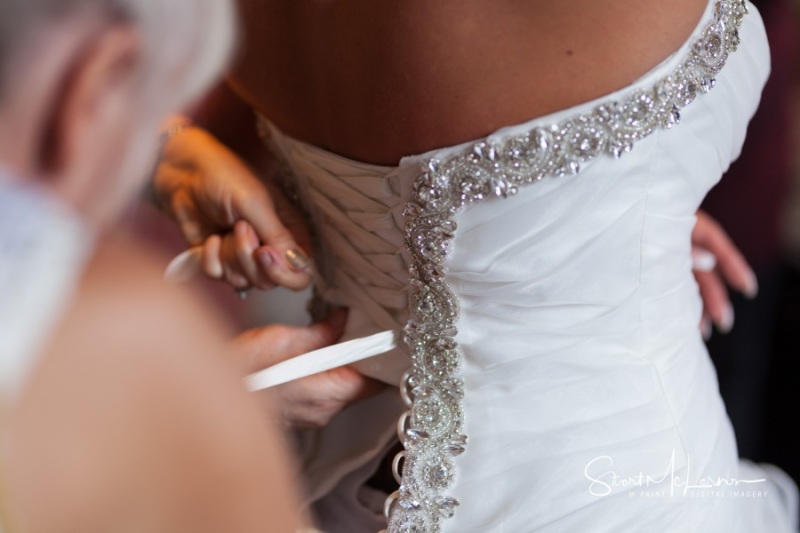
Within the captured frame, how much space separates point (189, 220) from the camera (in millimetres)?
945

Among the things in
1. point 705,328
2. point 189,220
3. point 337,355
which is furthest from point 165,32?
point 705,328

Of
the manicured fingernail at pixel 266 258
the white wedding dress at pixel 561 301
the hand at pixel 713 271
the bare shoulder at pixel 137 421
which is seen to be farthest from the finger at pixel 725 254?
the bare shoulder at pixel 137 421

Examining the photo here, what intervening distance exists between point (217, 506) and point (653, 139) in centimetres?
50

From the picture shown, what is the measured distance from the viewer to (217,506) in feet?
1.18

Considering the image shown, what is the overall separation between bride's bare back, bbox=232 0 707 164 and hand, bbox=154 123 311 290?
0.49 ft

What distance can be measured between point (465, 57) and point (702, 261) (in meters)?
0.59

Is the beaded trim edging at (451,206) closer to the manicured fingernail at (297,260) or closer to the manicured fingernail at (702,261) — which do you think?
the manicured fingernail at (297,260)

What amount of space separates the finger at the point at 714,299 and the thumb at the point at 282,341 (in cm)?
56

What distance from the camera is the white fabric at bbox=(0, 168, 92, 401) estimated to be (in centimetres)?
30

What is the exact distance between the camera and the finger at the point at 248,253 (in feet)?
2.80

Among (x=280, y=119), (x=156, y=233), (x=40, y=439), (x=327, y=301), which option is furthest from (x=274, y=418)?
(x=156, y=233)

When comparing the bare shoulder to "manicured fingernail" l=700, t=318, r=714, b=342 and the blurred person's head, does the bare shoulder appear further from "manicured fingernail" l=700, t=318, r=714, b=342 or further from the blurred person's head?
"manicured fingernail" l=700, t=318, r=714, b=342
